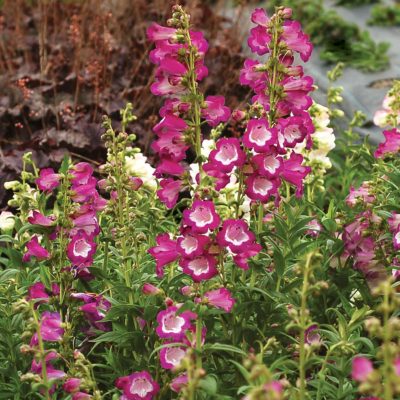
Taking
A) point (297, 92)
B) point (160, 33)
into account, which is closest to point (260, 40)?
point (297, 92)

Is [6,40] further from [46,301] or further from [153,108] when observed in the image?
[46,301]

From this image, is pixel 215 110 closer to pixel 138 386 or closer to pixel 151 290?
pixel 151 290

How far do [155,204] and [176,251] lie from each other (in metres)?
0.99

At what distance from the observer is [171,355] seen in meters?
2.52

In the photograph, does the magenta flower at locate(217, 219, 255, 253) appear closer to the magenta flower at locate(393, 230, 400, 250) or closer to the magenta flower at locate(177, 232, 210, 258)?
the magenta flower at locate(177, 232, 210, 258)

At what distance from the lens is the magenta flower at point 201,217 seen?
243 centimetres

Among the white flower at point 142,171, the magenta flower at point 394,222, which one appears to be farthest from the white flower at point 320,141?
the magenta flower at point 394,222

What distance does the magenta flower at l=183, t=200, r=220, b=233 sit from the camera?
2434 mm

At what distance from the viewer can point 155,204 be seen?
353 cm

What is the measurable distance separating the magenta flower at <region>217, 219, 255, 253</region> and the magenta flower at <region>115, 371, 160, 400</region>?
411 millimetres

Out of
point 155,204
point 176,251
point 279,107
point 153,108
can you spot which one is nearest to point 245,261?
point 176,251

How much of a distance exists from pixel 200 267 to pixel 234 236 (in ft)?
0.39

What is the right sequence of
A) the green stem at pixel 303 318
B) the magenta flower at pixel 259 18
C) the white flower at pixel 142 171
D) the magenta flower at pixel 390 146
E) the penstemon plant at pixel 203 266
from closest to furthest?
the green stem at pixel 303 318 < the penstemon plant at pixel 203 266 < the magenta flower at pixel 259 18 < the magenta flower at pixel 390 146 < the white flower at pixel 142 171

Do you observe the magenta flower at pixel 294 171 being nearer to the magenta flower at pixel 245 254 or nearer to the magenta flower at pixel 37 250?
the magenta flower at pixel 245 254
